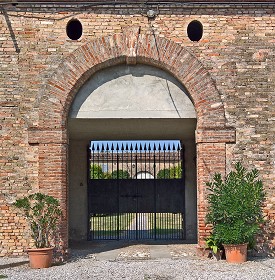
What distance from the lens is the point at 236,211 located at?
9625 mm

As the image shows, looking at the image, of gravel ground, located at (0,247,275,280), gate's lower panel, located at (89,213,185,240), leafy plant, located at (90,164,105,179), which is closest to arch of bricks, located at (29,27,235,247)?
gravel ground, located at (0,247,275,280)

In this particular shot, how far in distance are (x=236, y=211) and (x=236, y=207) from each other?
0.08m

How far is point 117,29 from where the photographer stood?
10.9m

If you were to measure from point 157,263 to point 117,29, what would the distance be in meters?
5.28

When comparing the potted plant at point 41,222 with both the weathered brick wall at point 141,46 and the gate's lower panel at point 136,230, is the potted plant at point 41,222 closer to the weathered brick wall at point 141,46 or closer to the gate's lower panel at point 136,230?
the weathered brick wall at point 141,46

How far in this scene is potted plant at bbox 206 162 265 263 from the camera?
9.70 metres

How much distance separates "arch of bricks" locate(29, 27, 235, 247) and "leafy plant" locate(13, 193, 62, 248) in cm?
36

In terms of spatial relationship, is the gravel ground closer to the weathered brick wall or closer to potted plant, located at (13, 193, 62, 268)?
potted plant, located at (13, 193, 62, 268)

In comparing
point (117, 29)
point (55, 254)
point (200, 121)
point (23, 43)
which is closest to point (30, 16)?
point (23, 43)

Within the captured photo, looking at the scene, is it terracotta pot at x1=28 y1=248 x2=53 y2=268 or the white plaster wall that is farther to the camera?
the white plaster wall

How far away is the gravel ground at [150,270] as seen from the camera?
28.8ft

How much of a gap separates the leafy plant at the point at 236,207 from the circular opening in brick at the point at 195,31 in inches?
123

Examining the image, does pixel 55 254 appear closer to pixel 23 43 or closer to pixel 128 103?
pixel 128 103

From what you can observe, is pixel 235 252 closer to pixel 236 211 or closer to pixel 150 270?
pixel 236 211
